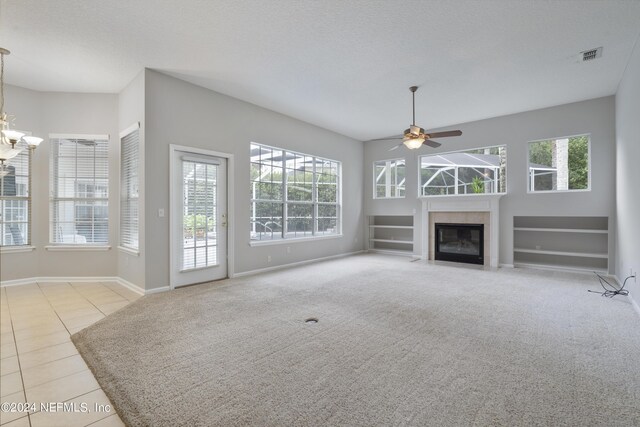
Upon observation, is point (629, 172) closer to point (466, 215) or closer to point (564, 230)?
point (564, 230)

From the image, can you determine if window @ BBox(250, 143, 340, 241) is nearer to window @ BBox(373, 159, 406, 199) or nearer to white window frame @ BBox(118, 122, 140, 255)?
window @ BBox(373, 159, 406, 199)

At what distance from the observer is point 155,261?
14.1 ft

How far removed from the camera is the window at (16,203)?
186 inches

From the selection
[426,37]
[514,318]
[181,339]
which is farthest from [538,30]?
[181,339]

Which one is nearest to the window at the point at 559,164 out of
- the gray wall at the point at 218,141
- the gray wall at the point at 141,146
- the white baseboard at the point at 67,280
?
the gray wall at the point at 218,141

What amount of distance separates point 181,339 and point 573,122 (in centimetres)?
723

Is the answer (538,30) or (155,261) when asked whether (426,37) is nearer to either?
(538,30)

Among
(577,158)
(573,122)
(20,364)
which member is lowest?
(20,364)

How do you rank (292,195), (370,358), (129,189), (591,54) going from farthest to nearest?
(292,195), (129,189), (591,54), (370,358)

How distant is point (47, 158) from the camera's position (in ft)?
16.4

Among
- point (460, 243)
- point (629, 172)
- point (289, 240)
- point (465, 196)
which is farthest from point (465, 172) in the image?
point (289, 240)

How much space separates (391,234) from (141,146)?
6455 mm

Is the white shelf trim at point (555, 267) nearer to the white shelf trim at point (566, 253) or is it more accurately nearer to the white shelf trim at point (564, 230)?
the white shelf trim at point (566, 253)

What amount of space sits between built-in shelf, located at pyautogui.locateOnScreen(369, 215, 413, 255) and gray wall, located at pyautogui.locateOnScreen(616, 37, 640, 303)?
3910 millimetres
